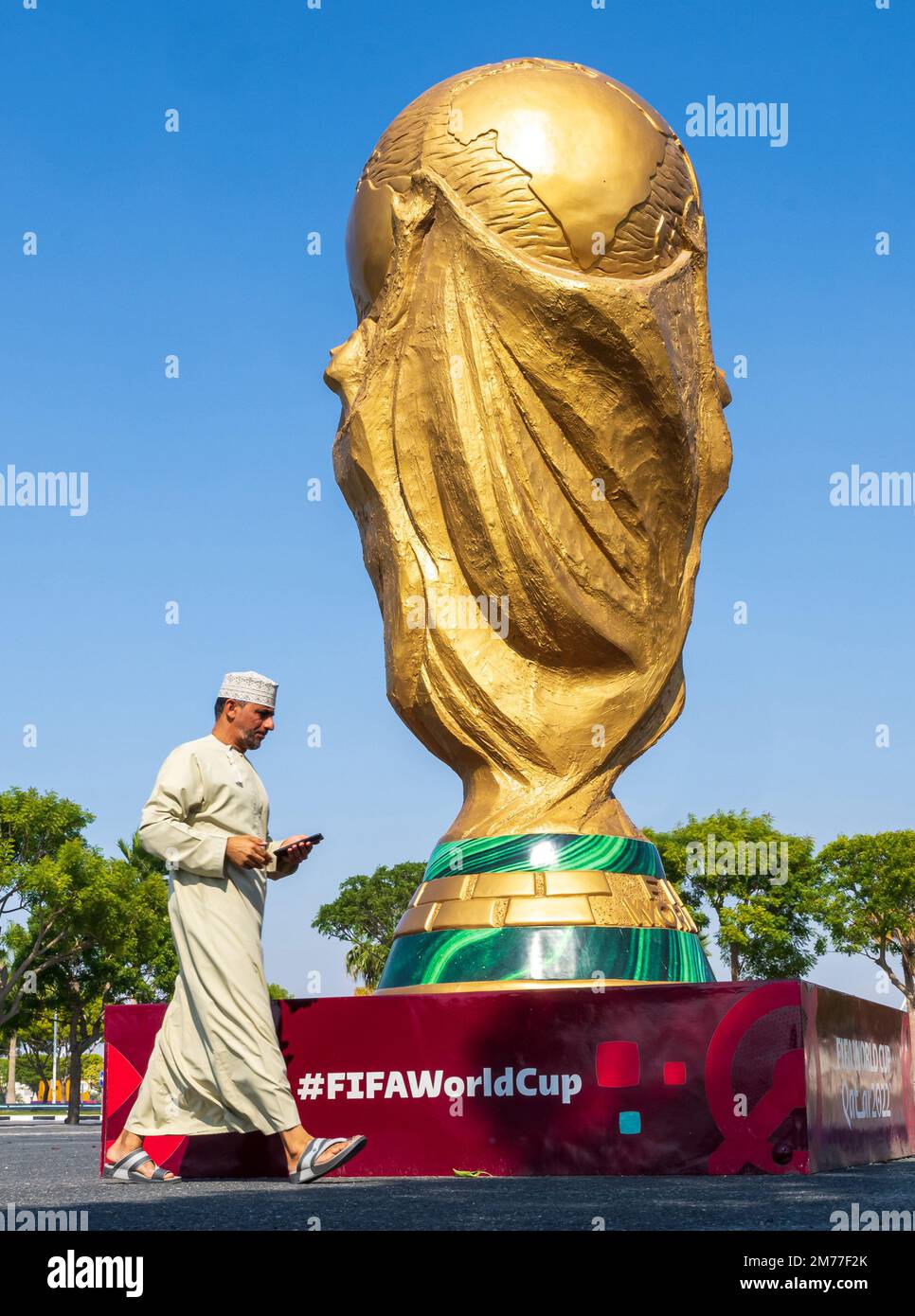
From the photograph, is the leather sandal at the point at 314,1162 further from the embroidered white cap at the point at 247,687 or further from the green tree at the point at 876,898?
the green tree at the point at 876,898

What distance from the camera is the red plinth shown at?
26.4 ft

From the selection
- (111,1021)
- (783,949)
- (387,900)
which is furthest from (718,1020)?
(387,900)

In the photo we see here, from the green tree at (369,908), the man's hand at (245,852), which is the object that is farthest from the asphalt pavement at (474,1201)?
the green tree at (369,908)

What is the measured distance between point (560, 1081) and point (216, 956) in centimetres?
232

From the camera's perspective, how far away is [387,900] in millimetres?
54250

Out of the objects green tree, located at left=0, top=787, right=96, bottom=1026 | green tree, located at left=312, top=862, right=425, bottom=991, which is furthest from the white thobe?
green tree, located at left=312, top=862, right=425, bottom=991

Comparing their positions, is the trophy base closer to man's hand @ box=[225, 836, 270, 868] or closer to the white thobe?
the white thobe

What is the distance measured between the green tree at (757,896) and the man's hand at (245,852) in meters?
29.0

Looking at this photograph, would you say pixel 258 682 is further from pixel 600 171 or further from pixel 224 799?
pixel 600 171

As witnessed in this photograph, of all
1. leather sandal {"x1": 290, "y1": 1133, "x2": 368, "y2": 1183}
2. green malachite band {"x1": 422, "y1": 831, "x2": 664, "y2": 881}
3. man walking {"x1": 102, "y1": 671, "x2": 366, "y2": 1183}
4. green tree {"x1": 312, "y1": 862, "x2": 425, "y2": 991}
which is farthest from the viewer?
green tree {"x1": 312, "y1": 862, "x2": 425, "y2": 991}

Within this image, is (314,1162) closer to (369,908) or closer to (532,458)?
(532,458)

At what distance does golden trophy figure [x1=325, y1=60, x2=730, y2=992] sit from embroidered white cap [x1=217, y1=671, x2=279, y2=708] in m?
3.51
